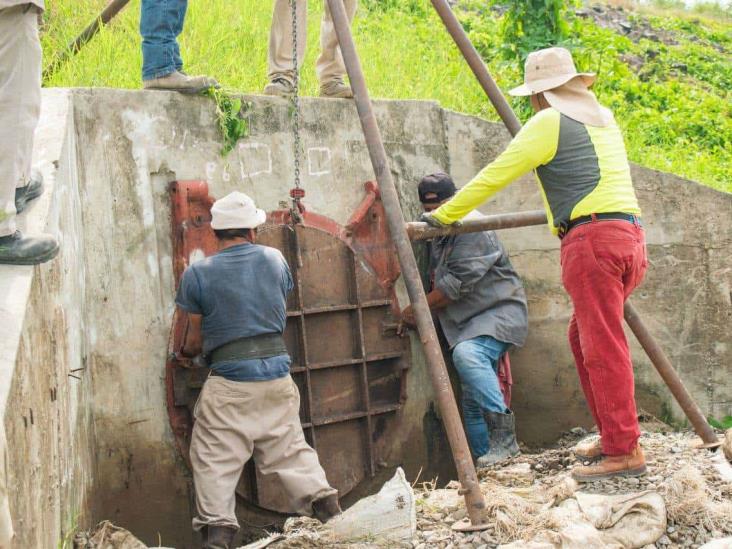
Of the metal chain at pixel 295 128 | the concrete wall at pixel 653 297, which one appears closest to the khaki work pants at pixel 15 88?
the metal chain at pixel 295 128

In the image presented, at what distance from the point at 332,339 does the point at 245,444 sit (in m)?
1.27

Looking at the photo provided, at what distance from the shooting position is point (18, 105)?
3869 mm

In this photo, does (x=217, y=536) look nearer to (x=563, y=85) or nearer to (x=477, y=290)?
(x=477, y=290)

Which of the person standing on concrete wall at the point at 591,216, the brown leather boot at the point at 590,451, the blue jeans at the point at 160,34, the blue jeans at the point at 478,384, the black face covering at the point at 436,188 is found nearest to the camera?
the person standing on concrete wall at the point at 591,216

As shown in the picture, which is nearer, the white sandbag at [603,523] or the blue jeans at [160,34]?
the white sandbag at [603,523]

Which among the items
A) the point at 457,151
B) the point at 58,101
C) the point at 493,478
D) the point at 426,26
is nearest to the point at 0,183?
the point at 58,101

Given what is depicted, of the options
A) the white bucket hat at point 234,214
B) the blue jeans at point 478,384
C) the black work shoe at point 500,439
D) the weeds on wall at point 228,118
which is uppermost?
the weeds on wall at point 228,118

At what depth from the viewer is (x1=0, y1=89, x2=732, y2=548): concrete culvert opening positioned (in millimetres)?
5727

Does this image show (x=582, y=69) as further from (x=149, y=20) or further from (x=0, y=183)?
(x=0, y=183)

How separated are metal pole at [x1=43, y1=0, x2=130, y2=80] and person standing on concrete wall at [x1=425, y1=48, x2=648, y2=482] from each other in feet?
11.4

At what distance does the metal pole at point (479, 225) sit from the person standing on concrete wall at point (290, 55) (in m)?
1.63

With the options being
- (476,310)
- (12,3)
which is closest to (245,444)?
(476,310)

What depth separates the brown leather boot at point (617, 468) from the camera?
4.93m

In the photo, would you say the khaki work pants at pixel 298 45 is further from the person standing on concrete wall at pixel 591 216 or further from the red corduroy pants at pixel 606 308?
the red corduroy pants at pixel 606 308
